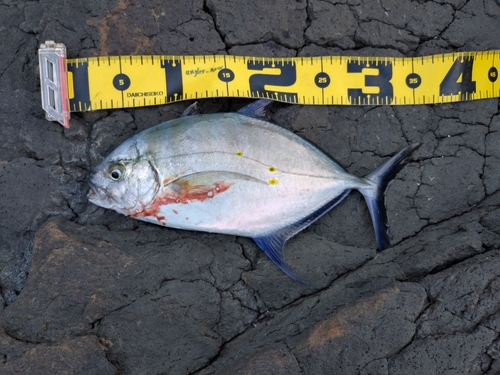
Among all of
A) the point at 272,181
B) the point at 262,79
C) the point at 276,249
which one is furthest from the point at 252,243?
the point at 262,79

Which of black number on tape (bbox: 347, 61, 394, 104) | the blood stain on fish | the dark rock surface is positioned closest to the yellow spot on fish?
the blood stain on fish

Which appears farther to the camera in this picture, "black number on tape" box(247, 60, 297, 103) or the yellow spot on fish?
"black number on tape" box(247, 60, 297, 103)

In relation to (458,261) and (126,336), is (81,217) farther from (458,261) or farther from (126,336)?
(458,261)

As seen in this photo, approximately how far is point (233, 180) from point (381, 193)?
0.95m

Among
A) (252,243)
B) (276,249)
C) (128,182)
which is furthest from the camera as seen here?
(252,243)

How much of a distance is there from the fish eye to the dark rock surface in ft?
1.09

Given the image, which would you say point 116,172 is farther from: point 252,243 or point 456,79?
point 456,79

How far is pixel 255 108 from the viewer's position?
330 cm

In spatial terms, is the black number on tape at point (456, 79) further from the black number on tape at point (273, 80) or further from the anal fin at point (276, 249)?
the anal fin at point (276, 249)

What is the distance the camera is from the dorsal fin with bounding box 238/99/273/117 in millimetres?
3293

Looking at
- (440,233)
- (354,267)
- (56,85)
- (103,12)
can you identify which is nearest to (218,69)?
(103,12)

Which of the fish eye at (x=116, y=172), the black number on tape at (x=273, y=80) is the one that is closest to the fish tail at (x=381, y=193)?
the black number on tape at (x=273, y=80)

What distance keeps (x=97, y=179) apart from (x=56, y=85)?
70 centimetres

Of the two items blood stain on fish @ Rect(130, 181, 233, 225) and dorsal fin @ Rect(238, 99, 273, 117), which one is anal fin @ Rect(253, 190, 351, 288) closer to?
blood stain on fish @ Rect(130, 181, 233, 225)
